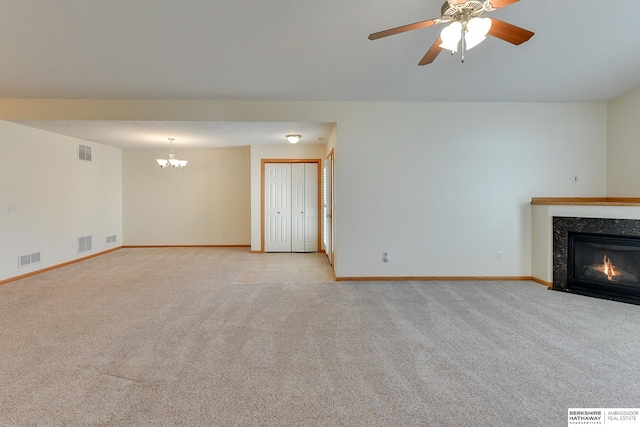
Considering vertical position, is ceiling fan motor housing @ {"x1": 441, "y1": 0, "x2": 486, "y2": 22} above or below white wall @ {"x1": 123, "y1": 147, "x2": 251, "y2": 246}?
above

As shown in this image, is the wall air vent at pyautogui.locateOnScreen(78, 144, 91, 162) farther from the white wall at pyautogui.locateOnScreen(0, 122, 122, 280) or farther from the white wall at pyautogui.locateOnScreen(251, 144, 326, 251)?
the white wall at pyautogui.locateOnScreen(251, 144, 326, 251)

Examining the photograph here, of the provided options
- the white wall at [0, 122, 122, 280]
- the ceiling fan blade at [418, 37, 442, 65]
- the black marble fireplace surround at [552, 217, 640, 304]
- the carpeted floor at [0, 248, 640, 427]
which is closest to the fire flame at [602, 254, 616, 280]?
the black marble fireplace surround at [552, 217, 640, 304]

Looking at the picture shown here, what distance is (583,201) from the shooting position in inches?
165

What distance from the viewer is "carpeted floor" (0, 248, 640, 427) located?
1.74 m

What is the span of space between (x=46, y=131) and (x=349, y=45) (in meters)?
5.28

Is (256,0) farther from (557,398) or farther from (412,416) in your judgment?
(557,398)

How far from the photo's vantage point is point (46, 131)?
511cm

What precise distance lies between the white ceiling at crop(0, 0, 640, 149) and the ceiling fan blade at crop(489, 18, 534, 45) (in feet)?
2.59

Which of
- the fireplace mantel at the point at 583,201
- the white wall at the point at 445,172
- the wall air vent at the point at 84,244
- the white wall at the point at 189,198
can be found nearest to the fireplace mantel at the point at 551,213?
the fireplace mantel at the point at 583,201

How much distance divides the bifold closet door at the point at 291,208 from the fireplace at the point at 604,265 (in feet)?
14.9

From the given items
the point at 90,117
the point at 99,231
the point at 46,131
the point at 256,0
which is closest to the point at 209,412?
the point at 256,0

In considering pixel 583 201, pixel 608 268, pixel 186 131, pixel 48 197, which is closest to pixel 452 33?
pixel 583 201

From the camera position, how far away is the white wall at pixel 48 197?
451cm

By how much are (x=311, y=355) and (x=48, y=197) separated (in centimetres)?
552
